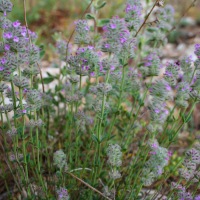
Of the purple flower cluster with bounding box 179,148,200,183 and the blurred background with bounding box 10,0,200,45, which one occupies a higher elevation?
the blurred background with bounding box 10,0,200,45

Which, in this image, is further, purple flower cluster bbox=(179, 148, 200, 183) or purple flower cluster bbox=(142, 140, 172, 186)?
purple flower cluster bbox=(179, 148, 200, 183)

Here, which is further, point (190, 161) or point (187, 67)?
point (187, 67)

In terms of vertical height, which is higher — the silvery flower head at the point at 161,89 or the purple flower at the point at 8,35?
the purple flower at the point at 8,35

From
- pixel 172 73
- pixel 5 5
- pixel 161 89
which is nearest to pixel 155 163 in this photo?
pixel 161 89

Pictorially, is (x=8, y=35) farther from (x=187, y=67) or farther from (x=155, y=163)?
(x=187, y=67)

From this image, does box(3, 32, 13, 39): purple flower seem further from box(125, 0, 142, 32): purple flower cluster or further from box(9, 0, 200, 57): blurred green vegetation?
box(9, 0, 200, 57): blurred green vegetation

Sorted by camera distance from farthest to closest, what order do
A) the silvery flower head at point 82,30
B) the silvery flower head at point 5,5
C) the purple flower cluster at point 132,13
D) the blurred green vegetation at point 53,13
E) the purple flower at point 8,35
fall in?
the blurred green vegetation at point 53,13, the purple flower cluster at point 132,13, the silvery flower head at point 82,30, the silvery flower head at point 5,5, the purple flower at point 8,35

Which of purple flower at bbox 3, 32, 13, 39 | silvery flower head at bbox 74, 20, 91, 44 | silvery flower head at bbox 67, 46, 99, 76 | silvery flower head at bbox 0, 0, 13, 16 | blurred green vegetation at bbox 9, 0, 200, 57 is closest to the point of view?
purple flower at bbox 3, 32, 13, 39

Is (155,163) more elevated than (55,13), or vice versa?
(55,13)

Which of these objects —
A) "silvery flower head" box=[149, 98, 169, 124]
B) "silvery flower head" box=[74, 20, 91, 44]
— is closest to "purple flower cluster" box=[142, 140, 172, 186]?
"silvery flower head" box=[149, 98, 169, 124]

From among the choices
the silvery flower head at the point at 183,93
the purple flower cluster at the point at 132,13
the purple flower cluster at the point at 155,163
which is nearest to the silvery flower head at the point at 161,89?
the silvery flower head at the point at 183,93

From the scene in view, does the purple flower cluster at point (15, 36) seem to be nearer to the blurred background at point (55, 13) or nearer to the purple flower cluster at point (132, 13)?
the purple flower cluster at point (132, 13)

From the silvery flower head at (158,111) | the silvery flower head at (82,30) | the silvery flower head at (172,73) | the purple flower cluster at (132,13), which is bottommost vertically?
the silvery flower head at (158,111)

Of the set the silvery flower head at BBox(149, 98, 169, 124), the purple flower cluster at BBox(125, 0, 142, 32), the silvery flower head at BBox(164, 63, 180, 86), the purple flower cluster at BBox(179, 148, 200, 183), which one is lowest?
the purple flower cluster at BBox(179, 148, 200, 183)
